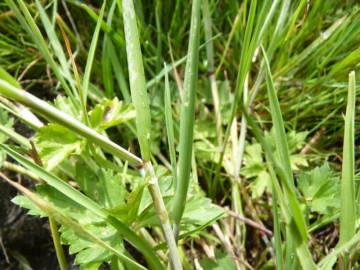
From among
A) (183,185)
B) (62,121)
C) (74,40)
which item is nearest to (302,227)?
(183,185)

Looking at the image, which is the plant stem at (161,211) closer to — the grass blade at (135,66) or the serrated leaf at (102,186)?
the grass blade at (135,66)

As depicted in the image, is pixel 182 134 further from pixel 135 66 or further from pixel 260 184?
pixel 260 184

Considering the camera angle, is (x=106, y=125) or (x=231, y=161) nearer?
(x=106, y=125)

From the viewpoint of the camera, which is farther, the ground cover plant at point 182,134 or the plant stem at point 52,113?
the ground cover plant at point 182,134

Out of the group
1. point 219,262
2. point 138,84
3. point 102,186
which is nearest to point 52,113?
point 138,84

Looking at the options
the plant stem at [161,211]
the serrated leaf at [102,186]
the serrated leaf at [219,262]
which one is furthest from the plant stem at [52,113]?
the serrated leaf at [219,262]

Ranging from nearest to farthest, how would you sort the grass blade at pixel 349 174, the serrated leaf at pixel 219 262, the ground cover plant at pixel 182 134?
the grass blade at pixel 349 174
the ground cover plant at pixel 182 134
the serrated leaf at pixel 219 262

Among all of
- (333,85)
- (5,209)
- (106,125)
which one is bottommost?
(5,209)

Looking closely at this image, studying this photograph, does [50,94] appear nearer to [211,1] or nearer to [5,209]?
[5,209]
